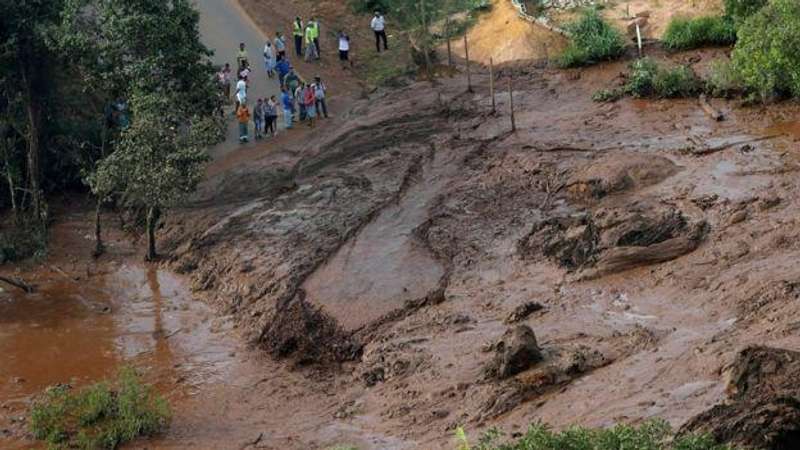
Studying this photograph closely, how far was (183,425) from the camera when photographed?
21.0 metres

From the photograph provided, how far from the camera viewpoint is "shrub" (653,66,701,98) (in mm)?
31172

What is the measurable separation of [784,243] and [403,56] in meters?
18.8

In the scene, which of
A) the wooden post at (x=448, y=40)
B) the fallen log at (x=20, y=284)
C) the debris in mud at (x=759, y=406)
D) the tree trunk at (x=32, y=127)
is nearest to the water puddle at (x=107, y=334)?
the fallen log at (x=20, y=284)

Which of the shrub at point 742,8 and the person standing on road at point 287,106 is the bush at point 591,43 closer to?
the shrub at point 742,8

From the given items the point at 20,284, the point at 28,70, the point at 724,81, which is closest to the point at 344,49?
the point at 28,70

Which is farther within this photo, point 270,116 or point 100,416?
point 270,116

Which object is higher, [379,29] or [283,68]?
[379,29]

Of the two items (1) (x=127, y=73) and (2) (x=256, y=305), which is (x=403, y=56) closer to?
(1) (x=127, y=73)

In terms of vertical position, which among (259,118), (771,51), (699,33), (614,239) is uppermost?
(699,33)

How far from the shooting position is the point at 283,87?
34.1m

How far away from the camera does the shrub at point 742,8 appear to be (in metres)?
31.6

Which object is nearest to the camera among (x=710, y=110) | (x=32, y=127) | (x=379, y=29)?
(x=710, y=110)

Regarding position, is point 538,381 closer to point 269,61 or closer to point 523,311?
point 523,311

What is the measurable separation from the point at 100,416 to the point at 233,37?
19493 millimetres
